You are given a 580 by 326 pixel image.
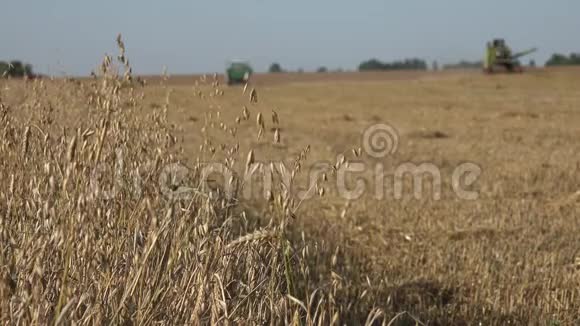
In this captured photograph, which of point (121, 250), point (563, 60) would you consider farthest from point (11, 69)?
point (563, 60)

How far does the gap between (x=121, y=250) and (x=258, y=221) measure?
2428 millimetres

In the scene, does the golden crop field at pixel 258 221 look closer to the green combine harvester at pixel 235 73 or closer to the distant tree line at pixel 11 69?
the distant tree line at pixel 11 69

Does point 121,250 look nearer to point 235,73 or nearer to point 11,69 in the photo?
point 11,69

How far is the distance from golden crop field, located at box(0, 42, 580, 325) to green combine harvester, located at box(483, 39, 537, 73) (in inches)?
892

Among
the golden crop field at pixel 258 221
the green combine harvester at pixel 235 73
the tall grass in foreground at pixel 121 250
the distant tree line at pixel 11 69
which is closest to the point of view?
the tall grass in foreground at pixel 121 250

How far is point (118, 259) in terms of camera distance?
2145 mm

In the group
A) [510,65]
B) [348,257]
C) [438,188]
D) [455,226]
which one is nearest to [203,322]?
[348,257]

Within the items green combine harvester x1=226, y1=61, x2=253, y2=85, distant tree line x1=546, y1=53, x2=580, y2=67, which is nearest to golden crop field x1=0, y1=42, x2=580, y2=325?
green combine harvester x1=226, y1=61, x2=253, y2=85

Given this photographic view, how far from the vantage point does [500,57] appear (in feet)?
110

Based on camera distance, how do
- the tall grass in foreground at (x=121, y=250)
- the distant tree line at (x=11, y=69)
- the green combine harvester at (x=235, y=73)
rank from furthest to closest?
the green combine harvester at (x=235, y=73), the distant tree line at (x=11, y=69), the tall grass in foreground at (x=121, y=250)

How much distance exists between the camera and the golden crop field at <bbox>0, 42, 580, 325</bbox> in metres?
1.96

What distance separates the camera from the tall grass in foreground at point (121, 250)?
1774 millimetres

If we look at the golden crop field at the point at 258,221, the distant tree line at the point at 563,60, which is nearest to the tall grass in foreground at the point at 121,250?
the golden crop field at the point at 258,221

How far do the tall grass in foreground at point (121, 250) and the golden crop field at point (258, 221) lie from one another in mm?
11
